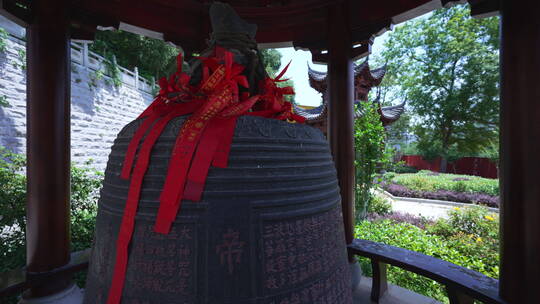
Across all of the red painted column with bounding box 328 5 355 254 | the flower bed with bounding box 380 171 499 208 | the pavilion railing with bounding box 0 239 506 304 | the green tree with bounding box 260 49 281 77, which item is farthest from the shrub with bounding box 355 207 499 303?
the green tree with bounding box 260 49 281 77

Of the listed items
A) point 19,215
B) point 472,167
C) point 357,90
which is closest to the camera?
point 19,215

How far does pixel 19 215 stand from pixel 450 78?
17.3m

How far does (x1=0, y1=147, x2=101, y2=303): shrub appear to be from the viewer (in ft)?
10.4

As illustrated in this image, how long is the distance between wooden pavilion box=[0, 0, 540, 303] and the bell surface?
4.53 ft

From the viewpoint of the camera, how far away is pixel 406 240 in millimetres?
4340

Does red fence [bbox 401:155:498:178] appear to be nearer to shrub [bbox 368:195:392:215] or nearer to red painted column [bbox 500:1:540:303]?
shrub [bbox 368:195:392:215]

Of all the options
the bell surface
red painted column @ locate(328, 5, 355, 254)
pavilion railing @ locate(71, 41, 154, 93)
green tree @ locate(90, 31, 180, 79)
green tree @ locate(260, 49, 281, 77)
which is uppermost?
green tree @ locate(260, 49, 281, 77)

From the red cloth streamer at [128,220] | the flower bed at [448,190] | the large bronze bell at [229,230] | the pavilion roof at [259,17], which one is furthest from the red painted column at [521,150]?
the flower bed at [448,190]

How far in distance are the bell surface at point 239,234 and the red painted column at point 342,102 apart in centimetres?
185

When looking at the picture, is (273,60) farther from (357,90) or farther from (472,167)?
(472,167)

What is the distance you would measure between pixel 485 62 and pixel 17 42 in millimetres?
17372

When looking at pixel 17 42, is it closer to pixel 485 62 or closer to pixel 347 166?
pixel 347 166

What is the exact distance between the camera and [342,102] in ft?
8.80

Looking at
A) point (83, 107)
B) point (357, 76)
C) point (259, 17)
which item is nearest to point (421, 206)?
point (357, 76)
